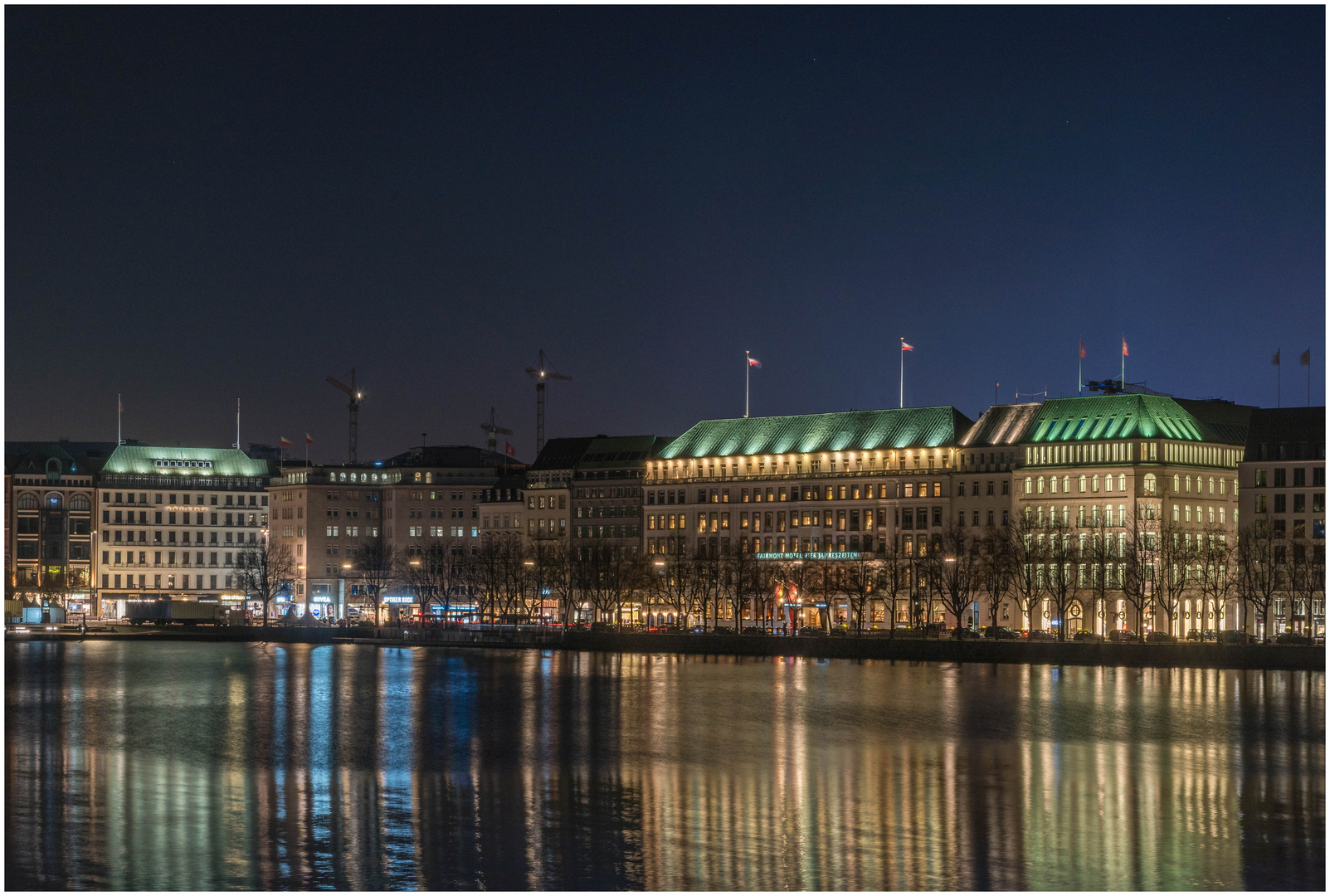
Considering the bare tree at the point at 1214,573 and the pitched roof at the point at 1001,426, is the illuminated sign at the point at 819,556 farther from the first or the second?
the bare tree at the point at 1214,573

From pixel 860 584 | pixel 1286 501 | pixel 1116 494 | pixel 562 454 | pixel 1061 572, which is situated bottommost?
pixel 860 584

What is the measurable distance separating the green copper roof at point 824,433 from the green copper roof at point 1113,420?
9.64 metres

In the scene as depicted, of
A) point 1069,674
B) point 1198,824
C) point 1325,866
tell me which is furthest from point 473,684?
point 1325,866

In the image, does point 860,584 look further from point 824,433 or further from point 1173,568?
point 824,433

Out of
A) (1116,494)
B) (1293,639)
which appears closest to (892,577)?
(1116,494)

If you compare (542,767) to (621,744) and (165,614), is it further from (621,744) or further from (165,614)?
(165,614)

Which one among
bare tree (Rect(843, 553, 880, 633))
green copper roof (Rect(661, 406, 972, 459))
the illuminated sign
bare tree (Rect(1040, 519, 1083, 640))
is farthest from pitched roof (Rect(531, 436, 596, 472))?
bare tree (Rect(1040, 519, 1083, 640))

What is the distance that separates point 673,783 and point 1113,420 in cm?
10428

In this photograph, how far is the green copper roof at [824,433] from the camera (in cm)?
16538

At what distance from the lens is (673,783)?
54.5 metres

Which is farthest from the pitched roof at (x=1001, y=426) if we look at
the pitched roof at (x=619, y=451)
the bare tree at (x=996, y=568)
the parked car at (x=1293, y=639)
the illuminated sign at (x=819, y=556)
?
the parked car at (x=1293, y=639)

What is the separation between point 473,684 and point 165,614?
97459mm

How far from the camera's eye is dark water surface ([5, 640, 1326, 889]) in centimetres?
3959

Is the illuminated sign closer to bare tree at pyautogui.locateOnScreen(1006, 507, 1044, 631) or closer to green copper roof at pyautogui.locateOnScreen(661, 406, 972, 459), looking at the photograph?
green copper roof at pyautogui.locateOnScreen(661, 406, 972, 459)
